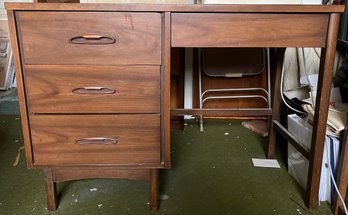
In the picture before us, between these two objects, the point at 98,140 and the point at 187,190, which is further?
the point at 187,190

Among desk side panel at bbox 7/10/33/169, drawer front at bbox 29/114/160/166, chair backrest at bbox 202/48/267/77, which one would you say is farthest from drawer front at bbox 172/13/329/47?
chair backrest at bbox 202/48/267/77

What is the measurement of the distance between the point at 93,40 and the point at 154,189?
56 cm

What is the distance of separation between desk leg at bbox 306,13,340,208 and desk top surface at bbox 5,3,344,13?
9 cm

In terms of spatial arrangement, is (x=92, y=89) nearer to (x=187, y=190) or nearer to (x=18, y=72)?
(x=18, y=72)

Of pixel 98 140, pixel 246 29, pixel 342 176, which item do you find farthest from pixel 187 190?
pixel 246 29

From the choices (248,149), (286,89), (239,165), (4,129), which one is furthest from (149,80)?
(4,129)

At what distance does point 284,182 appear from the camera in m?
1.41

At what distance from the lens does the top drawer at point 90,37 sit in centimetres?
97

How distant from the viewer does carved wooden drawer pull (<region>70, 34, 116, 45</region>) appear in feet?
3.24

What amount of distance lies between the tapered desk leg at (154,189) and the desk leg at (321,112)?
0.56 meters

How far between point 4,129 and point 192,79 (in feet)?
3.88

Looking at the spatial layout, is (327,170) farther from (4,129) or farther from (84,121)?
(4,129)

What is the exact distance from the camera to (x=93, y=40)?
100 cm

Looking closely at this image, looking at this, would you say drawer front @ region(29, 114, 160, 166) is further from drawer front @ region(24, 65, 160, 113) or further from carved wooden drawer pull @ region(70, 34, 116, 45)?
carved wooden drawer pull @ region(70, 34, 116, 45)
